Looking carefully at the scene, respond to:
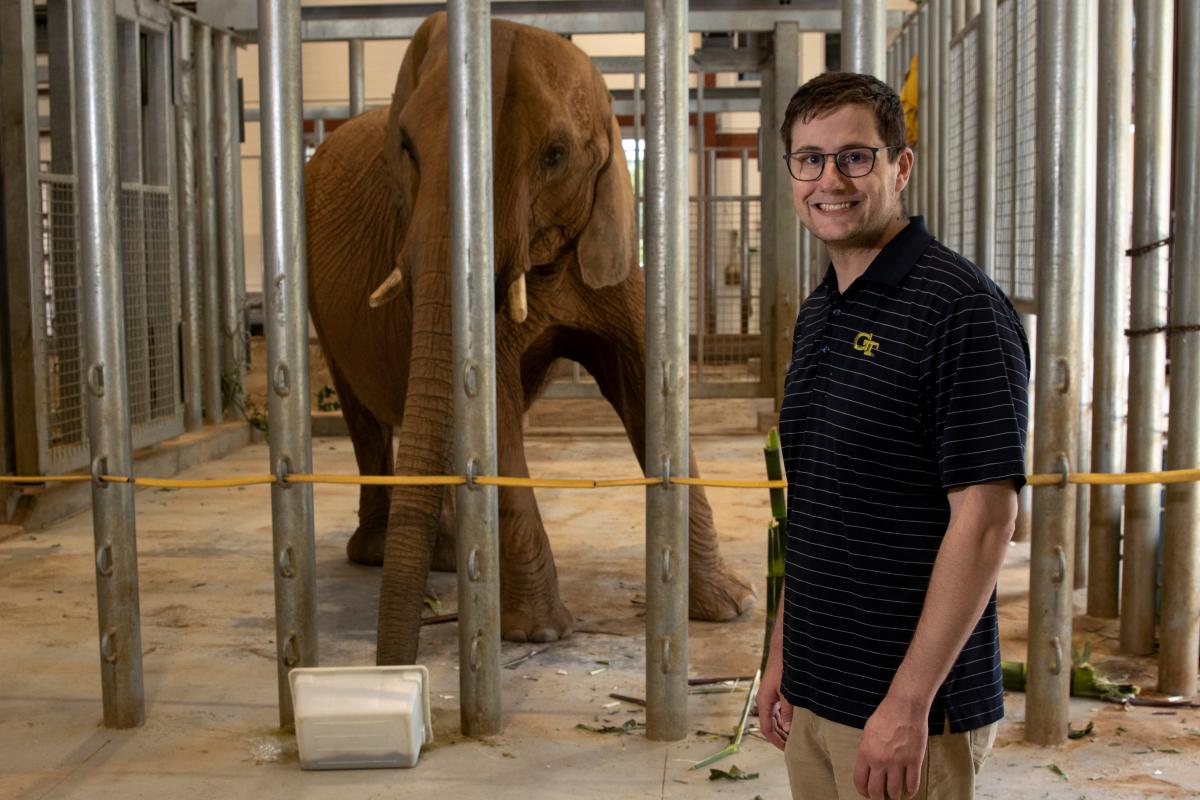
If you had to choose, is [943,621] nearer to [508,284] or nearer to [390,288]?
[508,284]

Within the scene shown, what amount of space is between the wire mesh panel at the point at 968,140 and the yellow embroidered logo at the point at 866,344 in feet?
19.0

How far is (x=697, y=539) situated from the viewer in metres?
5.59

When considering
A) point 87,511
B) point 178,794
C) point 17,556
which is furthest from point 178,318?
point 178,794

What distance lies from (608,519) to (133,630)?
145 inches

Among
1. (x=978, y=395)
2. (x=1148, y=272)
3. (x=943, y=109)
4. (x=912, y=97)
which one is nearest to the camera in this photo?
(x=978, y=395)

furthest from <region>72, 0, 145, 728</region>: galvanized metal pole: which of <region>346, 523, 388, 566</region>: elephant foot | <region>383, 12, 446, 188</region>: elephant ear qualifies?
<region>346, 523, 388, 566</region>: elephant foot

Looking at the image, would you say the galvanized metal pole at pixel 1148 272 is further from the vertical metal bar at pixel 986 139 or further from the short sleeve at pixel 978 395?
the short sleeve at pixel 978 395

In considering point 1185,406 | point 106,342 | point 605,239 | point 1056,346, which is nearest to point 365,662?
point 106,342

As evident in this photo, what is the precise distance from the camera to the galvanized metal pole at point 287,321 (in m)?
4.05

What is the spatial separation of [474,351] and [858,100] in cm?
200

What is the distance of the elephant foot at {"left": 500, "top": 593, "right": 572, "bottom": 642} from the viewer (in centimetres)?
525

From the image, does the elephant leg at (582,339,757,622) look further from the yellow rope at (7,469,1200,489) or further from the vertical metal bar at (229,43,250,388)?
the vertical metal bar at (229,43,250,388)

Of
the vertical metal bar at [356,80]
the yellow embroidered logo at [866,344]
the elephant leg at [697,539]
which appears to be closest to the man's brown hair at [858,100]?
the yellow embroidered logo at [866,344]

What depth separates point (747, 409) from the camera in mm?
13883
